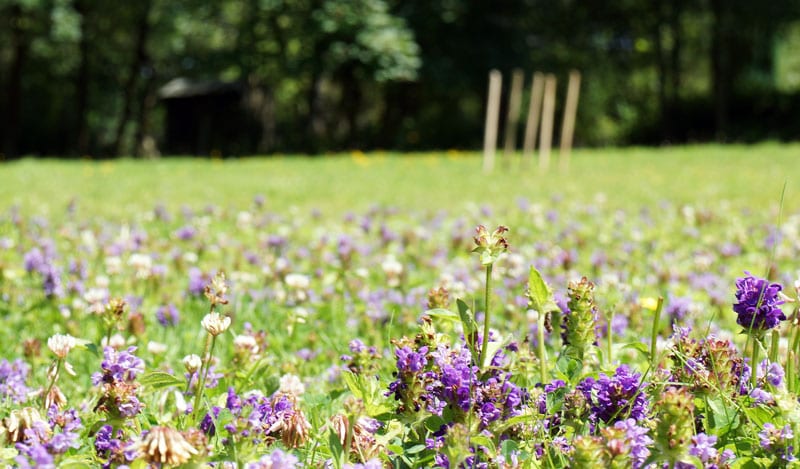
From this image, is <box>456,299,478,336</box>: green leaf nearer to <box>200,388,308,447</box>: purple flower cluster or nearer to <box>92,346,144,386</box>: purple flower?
<box>200,388,308,447</box>: purple flower cluster

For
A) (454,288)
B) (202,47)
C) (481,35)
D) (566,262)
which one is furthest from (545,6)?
(454,288)

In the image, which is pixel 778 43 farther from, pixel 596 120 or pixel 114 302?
pixel 114 302

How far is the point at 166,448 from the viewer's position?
1.30 meters

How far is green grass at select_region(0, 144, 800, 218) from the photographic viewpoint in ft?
29.4

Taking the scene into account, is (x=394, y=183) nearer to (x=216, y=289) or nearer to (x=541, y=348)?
(x=541, y=348)

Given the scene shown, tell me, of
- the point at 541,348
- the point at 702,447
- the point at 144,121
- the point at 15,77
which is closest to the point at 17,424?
the point at 541,348

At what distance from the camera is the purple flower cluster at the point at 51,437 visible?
4.69 ft

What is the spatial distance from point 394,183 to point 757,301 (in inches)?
410

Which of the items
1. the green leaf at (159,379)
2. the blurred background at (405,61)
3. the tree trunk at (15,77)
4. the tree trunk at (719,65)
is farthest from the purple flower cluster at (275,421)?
the tree trunk at (15,77)

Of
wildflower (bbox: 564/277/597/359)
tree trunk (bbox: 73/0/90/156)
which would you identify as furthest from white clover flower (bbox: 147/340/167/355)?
tree trunk (bbox: 73/0/90/156)

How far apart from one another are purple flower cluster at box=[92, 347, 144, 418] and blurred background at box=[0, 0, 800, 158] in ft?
71.5

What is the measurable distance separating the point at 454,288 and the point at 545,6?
29915mm

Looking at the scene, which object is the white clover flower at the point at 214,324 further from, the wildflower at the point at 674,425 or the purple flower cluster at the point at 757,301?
the purple flower cluster at the point at 757,301

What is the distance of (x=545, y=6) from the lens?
31.1 m
